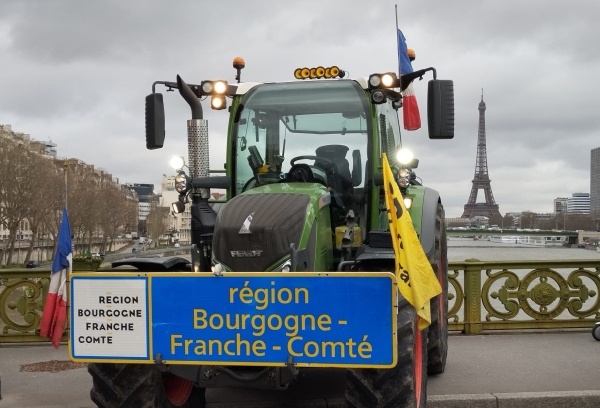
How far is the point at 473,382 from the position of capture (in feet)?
22.6

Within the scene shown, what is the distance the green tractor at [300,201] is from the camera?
4.54m

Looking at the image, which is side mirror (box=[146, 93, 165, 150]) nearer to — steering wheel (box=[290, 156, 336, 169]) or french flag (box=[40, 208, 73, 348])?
french flag (box=[40, 208, 73, 348])

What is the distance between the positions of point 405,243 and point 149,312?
168 cm

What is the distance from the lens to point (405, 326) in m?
4.45

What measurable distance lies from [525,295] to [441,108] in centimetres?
517

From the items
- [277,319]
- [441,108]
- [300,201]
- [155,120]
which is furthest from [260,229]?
[441,108]

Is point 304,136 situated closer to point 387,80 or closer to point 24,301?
point 387,80

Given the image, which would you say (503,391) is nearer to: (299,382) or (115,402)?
(299,382)

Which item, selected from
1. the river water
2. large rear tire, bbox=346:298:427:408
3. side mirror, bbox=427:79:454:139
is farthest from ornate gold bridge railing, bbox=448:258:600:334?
large rear tire, bbox=346:298:427:408

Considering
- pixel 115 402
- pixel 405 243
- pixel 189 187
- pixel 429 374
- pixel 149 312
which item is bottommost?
pixel 429 374

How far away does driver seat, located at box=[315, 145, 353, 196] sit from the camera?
5.98 metres

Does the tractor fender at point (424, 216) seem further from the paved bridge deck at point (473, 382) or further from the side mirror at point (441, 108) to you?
the paved bridge deck at point (473, 382)

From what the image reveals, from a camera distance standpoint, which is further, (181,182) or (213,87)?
(213,87)

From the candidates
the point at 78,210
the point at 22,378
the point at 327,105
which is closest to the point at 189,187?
the point at 327,105
